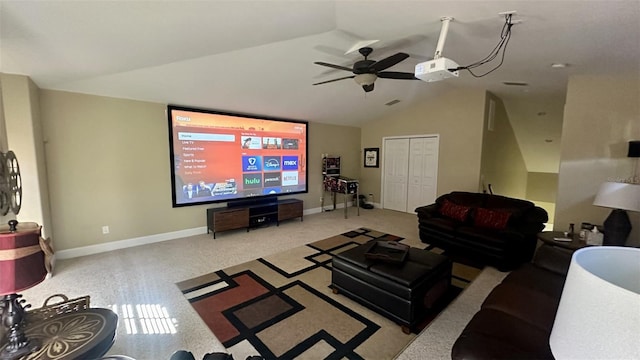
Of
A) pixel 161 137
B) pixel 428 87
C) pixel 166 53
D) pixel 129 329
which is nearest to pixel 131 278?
pixel 129 329

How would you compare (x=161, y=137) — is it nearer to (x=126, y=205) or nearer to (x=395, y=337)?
(x=126, y=205)

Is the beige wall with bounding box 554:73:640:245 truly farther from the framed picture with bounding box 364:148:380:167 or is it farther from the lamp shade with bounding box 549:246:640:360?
the lamp shade with bounding box 549:246:640:360

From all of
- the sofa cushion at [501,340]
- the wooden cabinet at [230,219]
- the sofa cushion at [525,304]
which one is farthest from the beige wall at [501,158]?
the wooden cabinet at [230,219]

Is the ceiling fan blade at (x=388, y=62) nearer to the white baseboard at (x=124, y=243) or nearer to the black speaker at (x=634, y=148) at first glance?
the black speaker at (x=634, y=148)

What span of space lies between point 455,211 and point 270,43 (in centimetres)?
383

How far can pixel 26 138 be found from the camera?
319 cm

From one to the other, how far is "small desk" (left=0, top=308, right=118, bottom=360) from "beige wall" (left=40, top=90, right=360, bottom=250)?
3.02m

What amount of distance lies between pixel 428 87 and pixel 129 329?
5990 millimetres

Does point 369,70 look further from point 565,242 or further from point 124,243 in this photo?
point 124,243

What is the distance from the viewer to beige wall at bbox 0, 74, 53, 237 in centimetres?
309

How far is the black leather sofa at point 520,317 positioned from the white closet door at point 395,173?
4.34 metres

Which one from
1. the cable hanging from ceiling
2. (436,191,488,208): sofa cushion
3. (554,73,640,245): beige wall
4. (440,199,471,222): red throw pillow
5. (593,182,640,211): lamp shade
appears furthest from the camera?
(436,191,488,208): sofa cushion

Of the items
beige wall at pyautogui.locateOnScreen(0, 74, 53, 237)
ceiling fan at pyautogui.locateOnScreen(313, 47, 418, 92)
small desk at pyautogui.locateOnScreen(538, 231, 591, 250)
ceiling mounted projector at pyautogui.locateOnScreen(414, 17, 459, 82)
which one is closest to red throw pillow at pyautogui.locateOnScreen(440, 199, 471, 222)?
small desk at pyautogui.locateOnScreen(538, 231, 591, 250)

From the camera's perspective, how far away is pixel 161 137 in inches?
175
